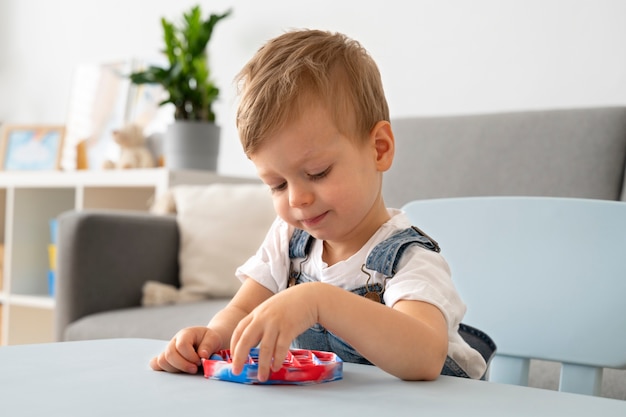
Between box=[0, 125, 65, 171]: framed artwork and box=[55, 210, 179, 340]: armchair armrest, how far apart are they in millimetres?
1651

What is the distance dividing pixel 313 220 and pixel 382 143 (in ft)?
0.43

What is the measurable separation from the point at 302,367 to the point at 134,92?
3122 mm

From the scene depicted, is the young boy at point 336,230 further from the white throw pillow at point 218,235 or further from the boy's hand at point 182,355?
the white throw pillow at point 218,235

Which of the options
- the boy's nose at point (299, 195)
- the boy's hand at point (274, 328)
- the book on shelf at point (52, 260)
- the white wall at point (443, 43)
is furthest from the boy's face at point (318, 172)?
the book on shelf at point (52, 260)

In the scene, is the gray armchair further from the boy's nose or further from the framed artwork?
the framed artwork

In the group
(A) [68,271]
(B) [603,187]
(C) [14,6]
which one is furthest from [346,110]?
(C) [14,6]

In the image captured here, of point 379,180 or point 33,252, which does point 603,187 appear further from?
point 33,252

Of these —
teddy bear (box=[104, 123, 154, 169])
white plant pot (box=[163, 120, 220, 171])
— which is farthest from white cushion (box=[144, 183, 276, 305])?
teddy bear (box=[104, 123, 154, 169])

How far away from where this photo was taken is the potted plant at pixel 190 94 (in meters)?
2.91

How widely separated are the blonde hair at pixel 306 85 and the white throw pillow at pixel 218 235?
144 centimetres

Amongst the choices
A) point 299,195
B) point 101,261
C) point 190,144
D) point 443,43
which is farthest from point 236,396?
point 190,144

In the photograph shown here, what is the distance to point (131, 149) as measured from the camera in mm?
3166

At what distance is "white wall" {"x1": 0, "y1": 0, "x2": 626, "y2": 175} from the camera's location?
225 centimetres

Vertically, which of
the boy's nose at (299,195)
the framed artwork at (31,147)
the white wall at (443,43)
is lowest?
the framed artwork at (31,147)
